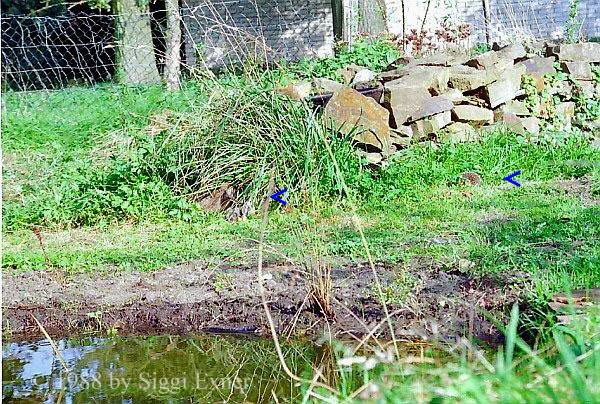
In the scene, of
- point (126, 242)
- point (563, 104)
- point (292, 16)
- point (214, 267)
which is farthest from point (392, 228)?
point (292, 16)

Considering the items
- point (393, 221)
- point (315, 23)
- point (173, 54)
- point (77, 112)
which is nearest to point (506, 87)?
point (393, 221)

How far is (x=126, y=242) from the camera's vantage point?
244 inches

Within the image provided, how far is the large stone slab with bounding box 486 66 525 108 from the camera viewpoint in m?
8.62

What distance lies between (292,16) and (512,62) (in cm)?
1234

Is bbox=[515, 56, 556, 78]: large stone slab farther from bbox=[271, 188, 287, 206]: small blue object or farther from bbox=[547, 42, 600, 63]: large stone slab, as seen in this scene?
bbox=[271, 188, 287, 206]: small blue object

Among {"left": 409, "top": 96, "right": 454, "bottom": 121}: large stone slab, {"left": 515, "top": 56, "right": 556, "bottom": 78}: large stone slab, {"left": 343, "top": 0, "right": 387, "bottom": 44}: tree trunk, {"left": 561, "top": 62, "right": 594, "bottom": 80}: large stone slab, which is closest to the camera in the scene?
{"left": 409, "top": 96, "right": 454, "bottom": 121}: large stone slab

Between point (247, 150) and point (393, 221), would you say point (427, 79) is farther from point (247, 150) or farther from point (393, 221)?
point (393, 221)

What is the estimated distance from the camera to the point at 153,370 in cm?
402

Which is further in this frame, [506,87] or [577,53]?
[577,53]

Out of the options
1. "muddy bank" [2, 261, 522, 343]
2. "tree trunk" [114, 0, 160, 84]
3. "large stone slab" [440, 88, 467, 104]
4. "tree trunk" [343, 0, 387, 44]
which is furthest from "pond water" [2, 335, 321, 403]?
"tree trunk" [343, 0, 387, 44]

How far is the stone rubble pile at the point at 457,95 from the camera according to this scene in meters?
7.71

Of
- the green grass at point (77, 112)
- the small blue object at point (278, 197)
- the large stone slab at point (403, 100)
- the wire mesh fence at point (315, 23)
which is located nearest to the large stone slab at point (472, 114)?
the large stone slab at point (403, 100)

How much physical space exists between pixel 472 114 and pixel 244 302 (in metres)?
4.66

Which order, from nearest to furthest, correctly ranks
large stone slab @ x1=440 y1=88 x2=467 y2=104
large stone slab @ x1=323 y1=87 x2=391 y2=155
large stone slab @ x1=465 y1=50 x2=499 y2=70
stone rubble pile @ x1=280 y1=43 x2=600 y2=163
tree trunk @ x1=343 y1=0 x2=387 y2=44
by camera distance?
large stone slab @ x1=323 y1=87 x2=391 y2=155 → stone rubble pile @ x1=280 y1=43 x2=600 y2=163 → large stone slab @ x1=440 y1=88 x2=467 y2=104 → large stone slab @ x1=465 y1=50 x2=499 y2=70 → tree trunk @ x1=343 y1=0 x2=387 y2=44
